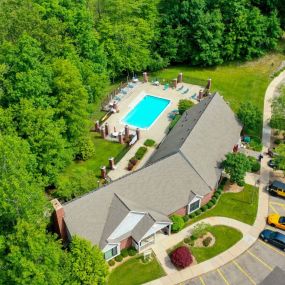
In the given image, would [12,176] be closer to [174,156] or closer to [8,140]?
[8,140]

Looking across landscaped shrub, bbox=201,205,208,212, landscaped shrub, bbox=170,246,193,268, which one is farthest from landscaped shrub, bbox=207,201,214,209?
landscaped shrub, bbox=170,246,193,268

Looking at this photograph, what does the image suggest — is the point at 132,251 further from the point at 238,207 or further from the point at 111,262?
the point at 238,207

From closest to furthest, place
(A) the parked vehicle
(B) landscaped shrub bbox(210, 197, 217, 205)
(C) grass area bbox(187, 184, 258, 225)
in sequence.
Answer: (C) grass area bbox(187, 184, 258, 225) → (B) landscaped shrub bbox(210, 197, 217, 205) → (A) the parked vehicle

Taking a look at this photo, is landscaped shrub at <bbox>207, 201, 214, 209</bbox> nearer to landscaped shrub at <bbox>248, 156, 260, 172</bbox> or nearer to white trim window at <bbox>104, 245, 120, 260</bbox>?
landscaped shrub at <bbox>248, 156, 260, 172</bbox>

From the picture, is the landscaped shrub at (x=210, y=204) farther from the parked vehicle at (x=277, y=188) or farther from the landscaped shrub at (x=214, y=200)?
the parked vehicle at (x=277, y=188)

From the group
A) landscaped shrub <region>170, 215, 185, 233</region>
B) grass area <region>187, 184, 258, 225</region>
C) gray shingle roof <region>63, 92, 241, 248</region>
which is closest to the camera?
gray shingle roof <region>63, 92, 241, 248</region>

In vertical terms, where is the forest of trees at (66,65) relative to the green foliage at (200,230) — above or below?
above

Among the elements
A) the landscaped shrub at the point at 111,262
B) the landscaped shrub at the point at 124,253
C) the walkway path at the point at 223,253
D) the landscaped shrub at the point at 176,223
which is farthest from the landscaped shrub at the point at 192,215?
the landscaped shrub at the point at 111,262

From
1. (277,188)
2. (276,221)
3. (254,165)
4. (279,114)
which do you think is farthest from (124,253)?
(279,114)
